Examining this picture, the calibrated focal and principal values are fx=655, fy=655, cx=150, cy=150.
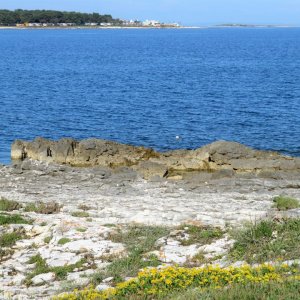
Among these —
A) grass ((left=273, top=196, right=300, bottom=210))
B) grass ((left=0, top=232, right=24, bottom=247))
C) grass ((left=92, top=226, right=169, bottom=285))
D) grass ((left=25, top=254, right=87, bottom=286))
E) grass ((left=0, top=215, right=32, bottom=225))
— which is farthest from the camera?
grass ((left=273, top=196, right=300, bottom=210))

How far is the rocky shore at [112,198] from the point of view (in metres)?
17.6

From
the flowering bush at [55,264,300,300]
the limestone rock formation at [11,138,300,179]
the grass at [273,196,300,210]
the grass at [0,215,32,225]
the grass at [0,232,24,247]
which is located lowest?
the limestone rock formation at [11,138,300,179]

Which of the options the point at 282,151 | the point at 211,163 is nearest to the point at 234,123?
the point at 282,151

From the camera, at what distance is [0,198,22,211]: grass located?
2377 cm

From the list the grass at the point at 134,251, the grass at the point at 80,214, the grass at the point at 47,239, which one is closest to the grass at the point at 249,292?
the grass at the point at 134,251

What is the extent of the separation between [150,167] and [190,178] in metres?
2.42

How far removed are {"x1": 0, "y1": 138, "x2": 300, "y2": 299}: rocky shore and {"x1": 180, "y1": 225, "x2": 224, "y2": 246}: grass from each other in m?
0.23

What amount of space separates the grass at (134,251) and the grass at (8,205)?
18.1ft

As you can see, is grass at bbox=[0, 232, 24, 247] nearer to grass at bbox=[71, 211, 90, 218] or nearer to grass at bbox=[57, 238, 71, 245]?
grass at bbox=[57, 238, 71, 245]

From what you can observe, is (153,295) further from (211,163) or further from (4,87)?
(4,87)

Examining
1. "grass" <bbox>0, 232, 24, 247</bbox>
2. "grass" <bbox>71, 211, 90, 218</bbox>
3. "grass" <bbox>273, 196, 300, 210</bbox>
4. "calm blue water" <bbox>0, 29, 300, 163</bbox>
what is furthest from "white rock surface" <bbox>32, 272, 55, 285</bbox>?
"calm blue water" <bbox>0, 29, 300, 163</bbox>

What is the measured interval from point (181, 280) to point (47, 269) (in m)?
4.45

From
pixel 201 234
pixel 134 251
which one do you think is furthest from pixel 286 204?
pixel 134 251

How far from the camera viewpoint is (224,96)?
233 feet
